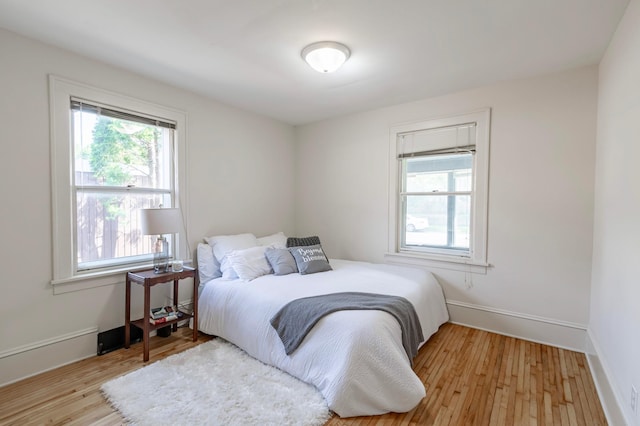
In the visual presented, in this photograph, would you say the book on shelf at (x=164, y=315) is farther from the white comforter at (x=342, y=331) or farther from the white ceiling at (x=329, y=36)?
the white ceiling at (x=329, y=36)

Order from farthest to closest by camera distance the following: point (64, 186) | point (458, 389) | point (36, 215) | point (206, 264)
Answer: point (206, 264) → point (64, 186) → point (36, 215) → point (458, 389)

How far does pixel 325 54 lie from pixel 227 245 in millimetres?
2173

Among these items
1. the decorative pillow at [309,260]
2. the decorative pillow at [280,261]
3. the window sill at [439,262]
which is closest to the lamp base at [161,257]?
the decorative pillow at [280,261]

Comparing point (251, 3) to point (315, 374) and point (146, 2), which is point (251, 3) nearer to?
point (146, 2)

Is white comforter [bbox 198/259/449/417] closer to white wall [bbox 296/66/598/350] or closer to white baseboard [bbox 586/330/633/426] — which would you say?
white wall [bbox 296/66/598/350]

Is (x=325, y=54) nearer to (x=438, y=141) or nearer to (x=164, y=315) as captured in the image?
(x=438, y=141)

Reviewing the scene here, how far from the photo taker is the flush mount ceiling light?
2.26m

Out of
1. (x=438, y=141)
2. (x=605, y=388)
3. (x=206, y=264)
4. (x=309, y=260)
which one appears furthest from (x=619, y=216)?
(x=206, y=264)

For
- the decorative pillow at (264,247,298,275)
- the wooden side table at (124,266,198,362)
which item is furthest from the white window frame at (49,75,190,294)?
the decorative pillow at (264,247,298,275)

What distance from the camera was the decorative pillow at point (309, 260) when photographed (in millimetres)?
3230

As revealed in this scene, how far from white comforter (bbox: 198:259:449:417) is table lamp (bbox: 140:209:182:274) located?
1.60ft

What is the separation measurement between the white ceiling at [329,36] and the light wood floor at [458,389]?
2.36 meters

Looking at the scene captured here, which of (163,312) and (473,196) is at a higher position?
(473,196)

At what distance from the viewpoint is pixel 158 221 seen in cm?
263
